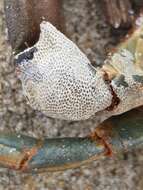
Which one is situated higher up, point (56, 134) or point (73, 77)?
point (73, 77)

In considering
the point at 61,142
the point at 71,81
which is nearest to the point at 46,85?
the point at 71,81

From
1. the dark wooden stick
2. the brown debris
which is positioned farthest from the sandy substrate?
the dark wooden stick

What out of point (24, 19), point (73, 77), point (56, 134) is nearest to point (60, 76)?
point (73, 77)

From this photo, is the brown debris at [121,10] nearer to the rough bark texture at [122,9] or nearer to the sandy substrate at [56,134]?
the rough bark texture at [122,9]

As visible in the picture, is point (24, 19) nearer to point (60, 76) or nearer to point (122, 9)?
point (60, 76)

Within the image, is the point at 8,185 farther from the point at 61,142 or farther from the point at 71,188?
the point at 61,142

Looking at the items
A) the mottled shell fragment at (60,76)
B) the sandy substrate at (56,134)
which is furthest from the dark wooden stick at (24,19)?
the sandy substrate at (56,134)

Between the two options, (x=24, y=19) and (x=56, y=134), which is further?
(x=56, y=134)

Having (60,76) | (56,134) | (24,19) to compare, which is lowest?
(56,134)
